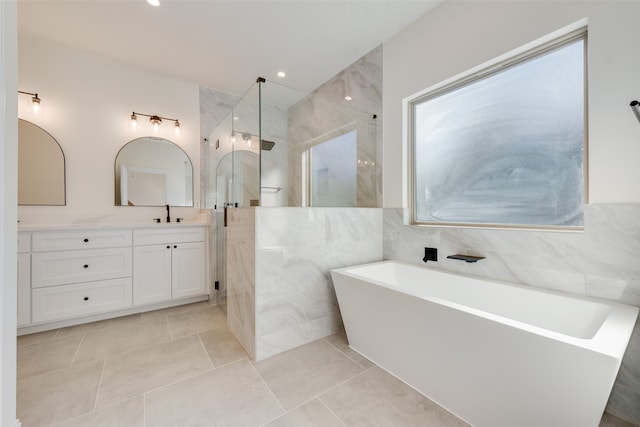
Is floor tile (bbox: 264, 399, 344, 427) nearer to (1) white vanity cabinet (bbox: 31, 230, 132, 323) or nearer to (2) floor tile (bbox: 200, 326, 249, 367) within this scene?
(2) floor tile (bbox: 200, 326, 249, 367)

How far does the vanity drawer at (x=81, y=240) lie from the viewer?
2180 millimetres

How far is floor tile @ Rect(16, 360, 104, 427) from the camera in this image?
1.32m

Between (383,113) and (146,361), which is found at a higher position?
(383,113)

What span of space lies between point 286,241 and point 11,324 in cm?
141

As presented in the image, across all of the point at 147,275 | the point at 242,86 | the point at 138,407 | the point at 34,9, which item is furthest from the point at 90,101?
the point at 138,407

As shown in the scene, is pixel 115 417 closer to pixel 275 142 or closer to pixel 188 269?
pixel 188 269

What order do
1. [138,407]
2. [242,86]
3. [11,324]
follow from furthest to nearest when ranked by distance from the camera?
[242,86] → [138,407] → [11,324]

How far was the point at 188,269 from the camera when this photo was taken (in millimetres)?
Answer: 2879

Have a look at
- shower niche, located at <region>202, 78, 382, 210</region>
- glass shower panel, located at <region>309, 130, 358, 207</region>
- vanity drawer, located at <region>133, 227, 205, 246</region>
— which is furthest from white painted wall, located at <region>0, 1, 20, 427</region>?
glass shower panel, located at <region>309, 130, 358, 207</region>

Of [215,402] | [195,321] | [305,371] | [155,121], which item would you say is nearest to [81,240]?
[195,321]

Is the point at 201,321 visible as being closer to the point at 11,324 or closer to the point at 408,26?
the point at 11,324

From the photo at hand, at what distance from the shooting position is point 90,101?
2.75 metres

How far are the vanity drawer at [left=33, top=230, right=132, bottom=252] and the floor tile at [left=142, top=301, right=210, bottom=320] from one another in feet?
2.53

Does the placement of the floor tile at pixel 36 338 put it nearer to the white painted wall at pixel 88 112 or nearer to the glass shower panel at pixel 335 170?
the white painted wall at pixel 88 112
